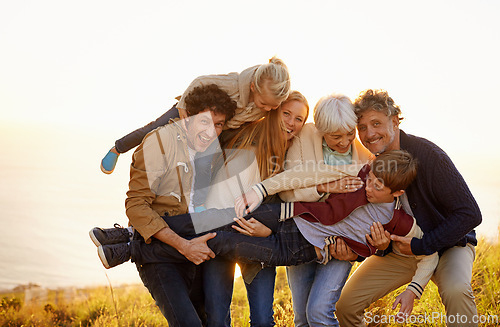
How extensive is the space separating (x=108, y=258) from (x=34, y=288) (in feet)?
17.4

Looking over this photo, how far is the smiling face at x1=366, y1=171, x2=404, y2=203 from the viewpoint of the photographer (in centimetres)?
325

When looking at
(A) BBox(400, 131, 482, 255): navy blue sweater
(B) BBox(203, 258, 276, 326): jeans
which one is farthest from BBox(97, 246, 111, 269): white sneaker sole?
(A) BBox(400, 131, 482, 255): navy blue sweater

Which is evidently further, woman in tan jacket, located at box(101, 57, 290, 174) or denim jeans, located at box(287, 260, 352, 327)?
woman in tan jacket, located at box(101, 57, 290, 174)

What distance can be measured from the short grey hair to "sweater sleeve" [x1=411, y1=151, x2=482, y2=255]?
2.12 feet

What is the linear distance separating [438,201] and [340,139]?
0.84 meters

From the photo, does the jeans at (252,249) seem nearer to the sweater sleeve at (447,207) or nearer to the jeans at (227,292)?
the jeans at (227,292)

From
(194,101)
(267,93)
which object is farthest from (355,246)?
(194,101)

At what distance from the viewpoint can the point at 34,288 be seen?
24.8ft

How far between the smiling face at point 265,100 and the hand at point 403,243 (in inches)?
50.5

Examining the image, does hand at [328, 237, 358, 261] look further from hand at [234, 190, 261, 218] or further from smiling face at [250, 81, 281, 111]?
smiling face at [250, 81, 281, 111]

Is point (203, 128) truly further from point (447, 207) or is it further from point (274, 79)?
point (447, 207)

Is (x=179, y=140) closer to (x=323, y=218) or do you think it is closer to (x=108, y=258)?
(x=108, y=258)

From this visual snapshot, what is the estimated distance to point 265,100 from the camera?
343cm

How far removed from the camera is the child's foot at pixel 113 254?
10.2 feet
